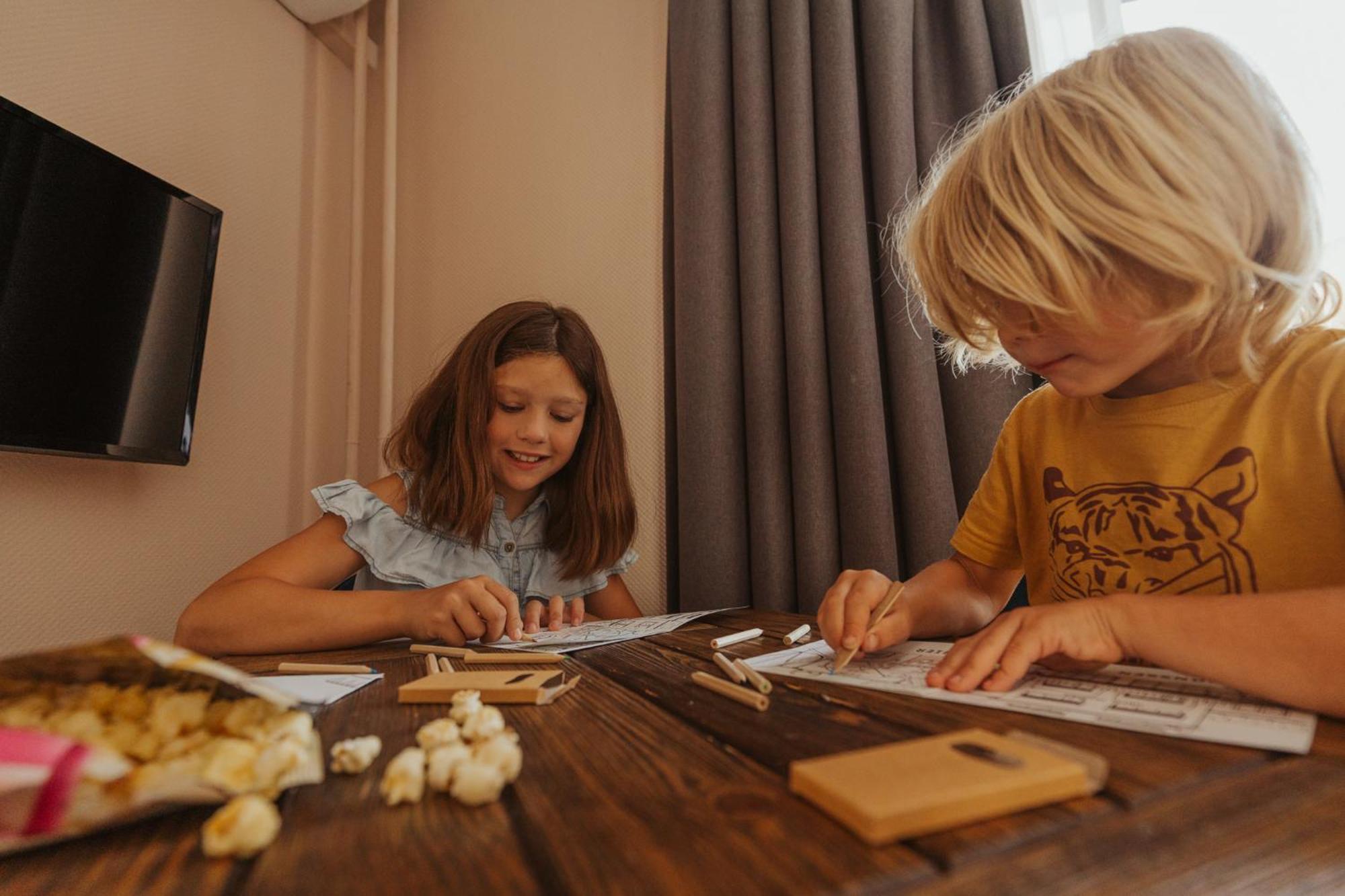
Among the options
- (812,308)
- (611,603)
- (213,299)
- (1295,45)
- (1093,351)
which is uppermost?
(1295,45)

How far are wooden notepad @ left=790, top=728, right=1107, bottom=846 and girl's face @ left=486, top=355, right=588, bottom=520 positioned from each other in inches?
35.1

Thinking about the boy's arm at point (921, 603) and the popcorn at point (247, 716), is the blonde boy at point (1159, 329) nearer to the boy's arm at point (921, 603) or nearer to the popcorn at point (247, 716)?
the boy's arm at point (921, 603)

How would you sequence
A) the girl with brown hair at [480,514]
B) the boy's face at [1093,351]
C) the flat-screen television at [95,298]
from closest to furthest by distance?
the boy's face at [1093,351]
the girl with brown hair at [480,514]
the flat-screen television at [95,298]

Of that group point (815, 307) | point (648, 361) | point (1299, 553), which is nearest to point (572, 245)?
point (648, 361)

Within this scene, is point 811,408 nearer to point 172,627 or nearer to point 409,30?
point 172,627

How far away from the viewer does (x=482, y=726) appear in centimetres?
34

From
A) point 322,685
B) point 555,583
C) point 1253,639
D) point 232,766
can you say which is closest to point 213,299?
point 555,583

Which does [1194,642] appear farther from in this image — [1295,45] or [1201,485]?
[1295,45]

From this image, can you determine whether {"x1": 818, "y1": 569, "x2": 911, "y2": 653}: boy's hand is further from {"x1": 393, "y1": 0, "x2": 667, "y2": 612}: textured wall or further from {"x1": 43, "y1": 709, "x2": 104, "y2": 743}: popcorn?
{"x1": 393, "y1": 0, "x2": 667, "y2": 612}: textured wall

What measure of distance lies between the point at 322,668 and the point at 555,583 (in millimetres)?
623

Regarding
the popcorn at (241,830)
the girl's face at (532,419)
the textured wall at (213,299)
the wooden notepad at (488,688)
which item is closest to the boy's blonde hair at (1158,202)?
the wooden notepad at (488,688)

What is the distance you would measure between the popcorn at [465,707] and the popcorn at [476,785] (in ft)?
0.32

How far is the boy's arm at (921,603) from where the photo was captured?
55cm

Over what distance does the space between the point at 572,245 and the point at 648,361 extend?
33 cm
